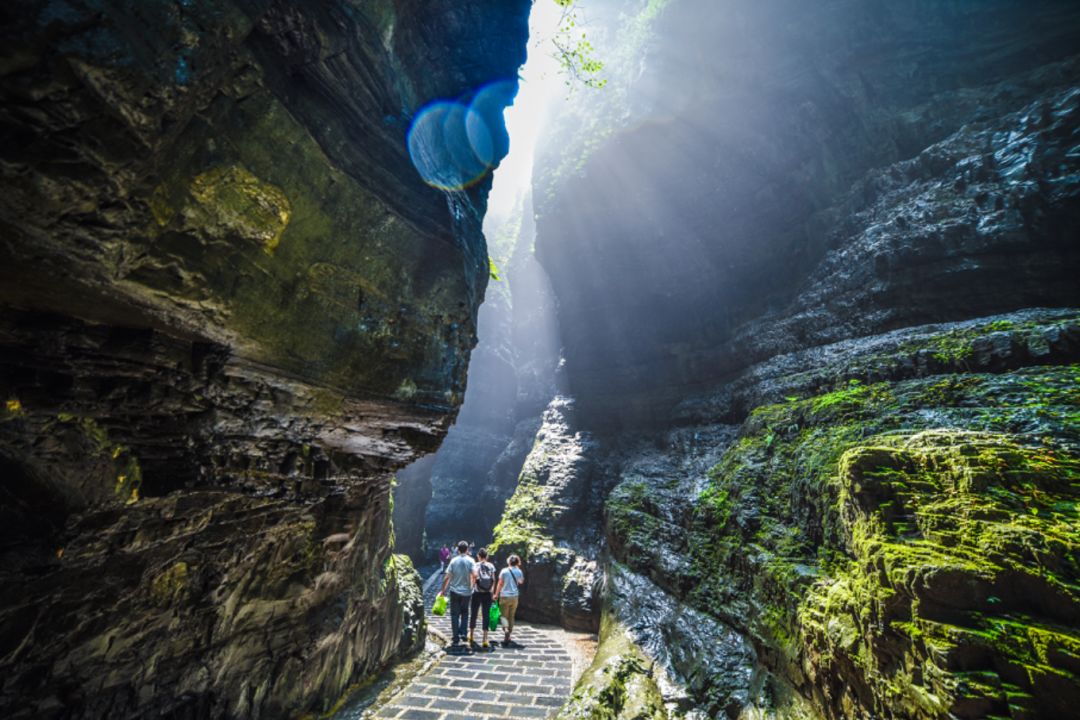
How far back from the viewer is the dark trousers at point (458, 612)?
8.68 m

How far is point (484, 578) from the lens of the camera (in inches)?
345

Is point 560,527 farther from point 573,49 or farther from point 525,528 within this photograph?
point 573,49

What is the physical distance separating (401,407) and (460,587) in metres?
5.22

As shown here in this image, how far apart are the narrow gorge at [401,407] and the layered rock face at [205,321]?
0.02 m

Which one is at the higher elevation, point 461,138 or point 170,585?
point 461,138

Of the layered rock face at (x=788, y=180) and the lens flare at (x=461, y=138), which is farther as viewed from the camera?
the layered rock face at (x=788, y=180)

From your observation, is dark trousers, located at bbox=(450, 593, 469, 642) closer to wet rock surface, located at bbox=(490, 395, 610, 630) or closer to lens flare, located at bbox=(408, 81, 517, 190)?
wet rock surface, located at bbox=(490, 395, 610, 630)

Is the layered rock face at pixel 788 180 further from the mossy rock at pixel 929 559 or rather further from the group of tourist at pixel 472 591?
the group of tourist at pixel 472 591

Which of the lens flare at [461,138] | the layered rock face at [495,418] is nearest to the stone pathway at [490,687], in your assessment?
the lens flare at [461,138]

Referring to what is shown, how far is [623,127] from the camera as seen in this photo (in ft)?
65.3

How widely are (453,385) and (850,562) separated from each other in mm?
5064

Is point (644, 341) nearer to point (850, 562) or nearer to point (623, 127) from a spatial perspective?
point (623, 127)

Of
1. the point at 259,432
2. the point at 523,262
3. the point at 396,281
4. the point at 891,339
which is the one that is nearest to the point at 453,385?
the point at 396,281

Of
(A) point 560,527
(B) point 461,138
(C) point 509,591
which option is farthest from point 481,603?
(B) point 461,138
